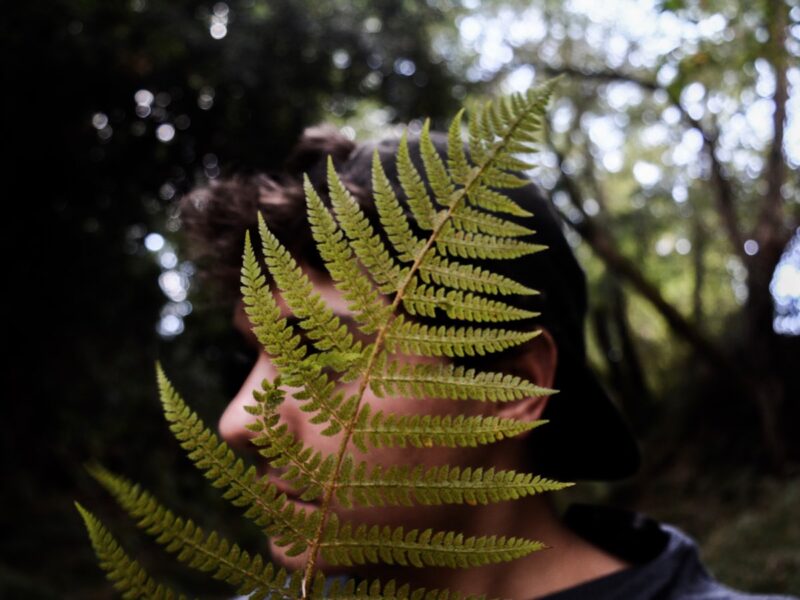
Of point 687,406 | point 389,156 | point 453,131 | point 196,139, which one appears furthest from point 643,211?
point 453,131

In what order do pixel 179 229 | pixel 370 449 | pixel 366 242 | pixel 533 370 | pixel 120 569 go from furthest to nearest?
pixel 179 229 < pixel 533 370 < pixel 370 449 < pixel 366 242 < pixel 120 569

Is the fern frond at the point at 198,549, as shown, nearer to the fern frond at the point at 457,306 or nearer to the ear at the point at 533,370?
the fern frond at the point at 457,306

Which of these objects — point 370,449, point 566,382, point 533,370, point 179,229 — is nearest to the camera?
point 370,449

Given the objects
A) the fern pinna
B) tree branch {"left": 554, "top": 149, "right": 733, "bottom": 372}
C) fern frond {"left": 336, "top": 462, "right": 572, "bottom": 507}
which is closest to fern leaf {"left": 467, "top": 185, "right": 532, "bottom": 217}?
the fern pinna

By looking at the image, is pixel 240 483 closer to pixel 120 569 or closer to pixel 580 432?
pixel 120 569

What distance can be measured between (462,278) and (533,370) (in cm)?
104

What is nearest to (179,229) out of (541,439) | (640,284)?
(541,439)

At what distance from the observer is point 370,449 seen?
1.22 metres

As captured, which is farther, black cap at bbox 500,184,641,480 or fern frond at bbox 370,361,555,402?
black cap at bbox 500,184,641,480

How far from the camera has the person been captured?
62.2 inches

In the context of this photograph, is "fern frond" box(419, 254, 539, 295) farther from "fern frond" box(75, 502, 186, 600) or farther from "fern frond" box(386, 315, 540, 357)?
"fern frond" box(75, 502, 186, 600)

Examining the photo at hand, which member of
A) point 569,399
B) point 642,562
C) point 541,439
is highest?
point 569,399

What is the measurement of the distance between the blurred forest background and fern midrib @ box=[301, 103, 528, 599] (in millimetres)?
2142

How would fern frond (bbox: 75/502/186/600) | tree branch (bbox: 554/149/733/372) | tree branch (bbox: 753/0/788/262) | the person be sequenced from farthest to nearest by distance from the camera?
tree branch (bbox: 554/149/733/372) → tree branch (bbox: 753/0/788/262) → the person → fern frond (bbox: 75/502/186/600)
